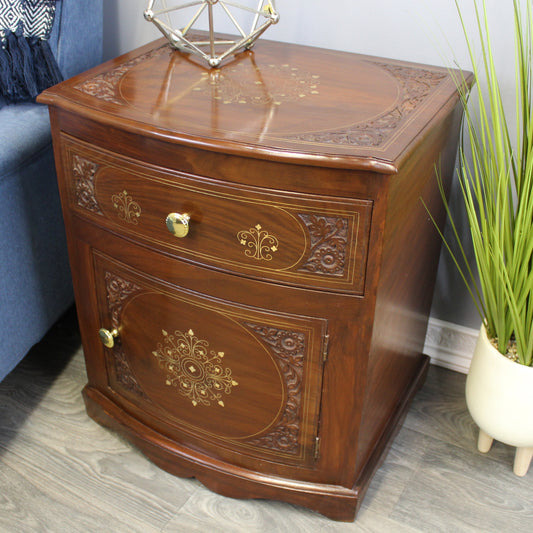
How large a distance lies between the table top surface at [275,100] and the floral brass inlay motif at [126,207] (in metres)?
0.11

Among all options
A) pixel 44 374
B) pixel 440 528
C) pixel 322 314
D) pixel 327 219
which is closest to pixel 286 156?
pixel 327 219

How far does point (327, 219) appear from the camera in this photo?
81cm

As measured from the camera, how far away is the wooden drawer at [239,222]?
0.81 meters

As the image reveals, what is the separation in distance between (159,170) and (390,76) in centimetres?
39

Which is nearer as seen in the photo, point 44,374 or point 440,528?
point 440,528

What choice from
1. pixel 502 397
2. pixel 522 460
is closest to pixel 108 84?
pixel 502 397

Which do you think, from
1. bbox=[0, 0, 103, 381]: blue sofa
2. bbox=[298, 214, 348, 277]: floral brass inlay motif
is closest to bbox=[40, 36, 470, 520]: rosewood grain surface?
bbox=[298, 214, 348, 277]: floral brass inlay motif

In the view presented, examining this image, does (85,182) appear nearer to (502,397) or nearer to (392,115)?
(392,115)

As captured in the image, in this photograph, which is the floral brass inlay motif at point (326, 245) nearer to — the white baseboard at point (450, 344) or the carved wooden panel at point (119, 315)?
the carved wooden panel at point (119, 315)

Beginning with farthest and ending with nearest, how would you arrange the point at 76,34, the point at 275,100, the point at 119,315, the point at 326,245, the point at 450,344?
the point at 450,344
the point at 76,34
the point at 119,315
the point at 275,100
the point at 326,245

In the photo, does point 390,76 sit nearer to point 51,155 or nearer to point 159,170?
point 159,170

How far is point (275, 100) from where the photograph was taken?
929 millimetres

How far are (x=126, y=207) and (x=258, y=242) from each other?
206mm

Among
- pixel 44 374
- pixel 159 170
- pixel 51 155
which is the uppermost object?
pixel 159 170
